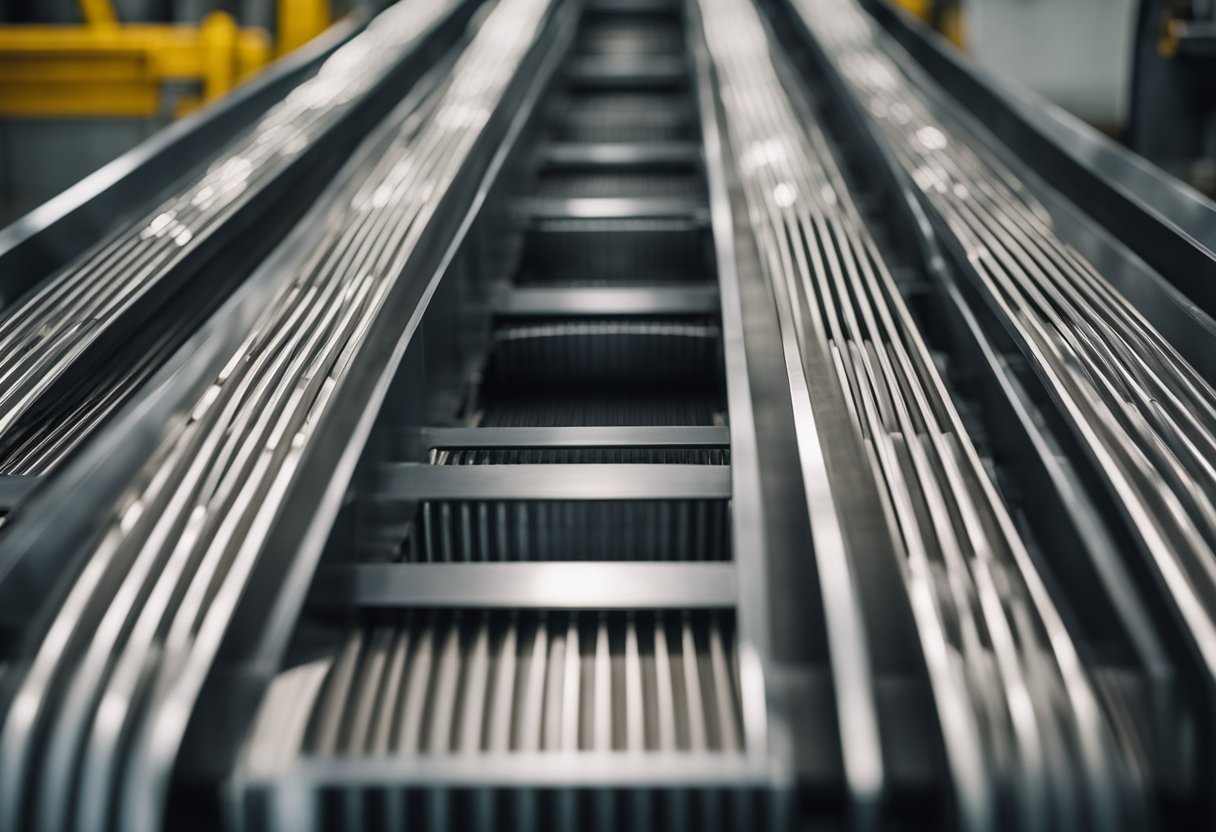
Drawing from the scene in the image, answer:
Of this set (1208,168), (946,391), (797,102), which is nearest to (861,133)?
(797,102)

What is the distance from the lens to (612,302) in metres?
2.60

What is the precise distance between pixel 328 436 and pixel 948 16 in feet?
26.1

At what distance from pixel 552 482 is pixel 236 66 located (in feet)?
17.7

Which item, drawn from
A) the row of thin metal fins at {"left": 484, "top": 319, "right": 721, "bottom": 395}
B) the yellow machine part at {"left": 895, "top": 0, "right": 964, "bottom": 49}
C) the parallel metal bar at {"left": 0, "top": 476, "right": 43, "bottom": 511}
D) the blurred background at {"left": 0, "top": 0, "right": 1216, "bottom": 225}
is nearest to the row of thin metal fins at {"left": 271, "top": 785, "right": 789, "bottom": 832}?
the parallel metal bar at {"left": 0, "top": 476, "right": 43, "bottom": 511}

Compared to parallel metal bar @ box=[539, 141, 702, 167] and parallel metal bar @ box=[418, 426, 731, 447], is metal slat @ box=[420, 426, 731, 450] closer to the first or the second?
parallel metal bar @ box=[418, 426, 731, 447]

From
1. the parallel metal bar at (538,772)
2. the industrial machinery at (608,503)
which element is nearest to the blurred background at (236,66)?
the industrial machinery at (608,503)

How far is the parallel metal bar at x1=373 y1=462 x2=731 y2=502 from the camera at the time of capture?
5.51 ft

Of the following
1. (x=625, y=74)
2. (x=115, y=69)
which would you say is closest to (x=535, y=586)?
(x=625, y=74)

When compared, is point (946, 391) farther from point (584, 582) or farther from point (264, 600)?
point (264, 600)

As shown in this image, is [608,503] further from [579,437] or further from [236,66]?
[236,66]

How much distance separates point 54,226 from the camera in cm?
231

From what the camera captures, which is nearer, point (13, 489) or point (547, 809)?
point (547, 809)

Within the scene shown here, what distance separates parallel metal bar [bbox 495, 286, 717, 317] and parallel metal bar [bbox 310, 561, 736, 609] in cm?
122

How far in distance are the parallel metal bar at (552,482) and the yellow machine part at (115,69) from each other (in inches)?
199
